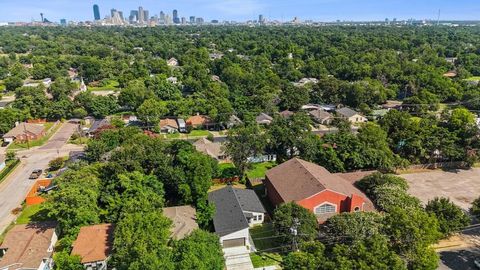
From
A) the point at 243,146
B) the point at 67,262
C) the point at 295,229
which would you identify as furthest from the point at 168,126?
the point at 295,229

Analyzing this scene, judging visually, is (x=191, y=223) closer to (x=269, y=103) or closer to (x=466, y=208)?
(x=466, y=208)

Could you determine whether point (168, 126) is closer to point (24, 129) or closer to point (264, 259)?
point (24, 129)

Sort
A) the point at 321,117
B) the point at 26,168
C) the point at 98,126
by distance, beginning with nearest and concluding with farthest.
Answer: the point at 26,168 → the point at 98,126 → the point at 321,117

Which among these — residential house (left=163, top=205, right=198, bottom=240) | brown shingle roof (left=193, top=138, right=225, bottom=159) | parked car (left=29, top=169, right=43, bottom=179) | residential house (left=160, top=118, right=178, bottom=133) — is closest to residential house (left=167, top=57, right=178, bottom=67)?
residential house (left=160, top=118, right=178, bottom=133)

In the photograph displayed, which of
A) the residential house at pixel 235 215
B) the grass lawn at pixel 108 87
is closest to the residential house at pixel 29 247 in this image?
the residential house at pixel 235 215

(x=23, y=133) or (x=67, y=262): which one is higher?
(x=67, y=262)

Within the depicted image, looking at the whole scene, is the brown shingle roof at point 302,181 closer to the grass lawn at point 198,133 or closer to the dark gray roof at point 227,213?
the dark gray roof at point 227,213

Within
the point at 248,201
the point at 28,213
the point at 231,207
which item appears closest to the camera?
the point at 231,207
